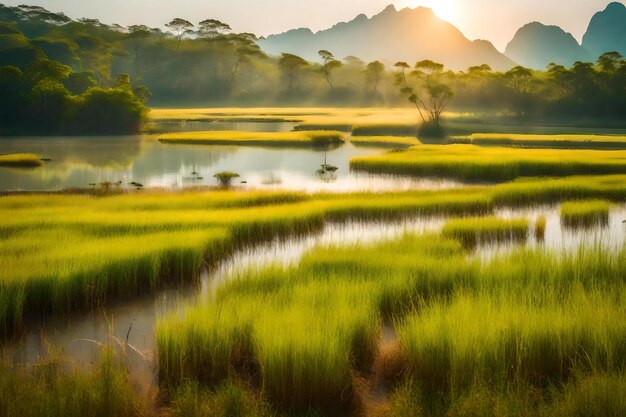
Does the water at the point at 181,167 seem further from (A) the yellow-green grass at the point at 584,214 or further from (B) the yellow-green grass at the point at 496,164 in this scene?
(A) the yellow-green grass at the point at 584,214

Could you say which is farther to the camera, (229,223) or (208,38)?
(208,38)

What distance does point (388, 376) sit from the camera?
294 inches

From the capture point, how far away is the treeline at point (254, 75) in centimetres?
7412

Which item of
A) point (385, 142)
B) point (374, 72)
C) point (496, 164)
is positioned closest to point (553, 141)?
point (385, 142)

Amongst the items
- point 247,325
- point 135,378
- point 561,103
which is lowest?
point 135,378

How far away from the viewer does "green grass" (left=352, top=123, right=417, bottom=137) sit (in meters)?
59.1

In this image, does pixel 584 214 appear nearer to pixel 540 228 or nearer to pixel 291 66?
pixel 540 228

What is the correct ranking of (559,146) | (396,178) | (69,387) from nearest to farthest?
(69,387) < (396,178) < (559,146)

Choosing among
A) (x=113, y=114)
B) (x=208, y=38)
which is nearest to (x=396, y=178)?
(x=113, y=114)

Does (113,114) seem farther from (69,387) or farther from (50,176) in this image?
(69,387)

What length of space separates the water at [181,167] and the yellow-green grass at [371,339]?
52.6 ft

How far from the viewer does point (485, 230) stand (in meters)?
15.4

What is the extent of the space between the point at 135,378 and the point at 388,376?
3.24m

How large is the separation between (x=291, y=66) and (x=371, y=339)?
128 metres
